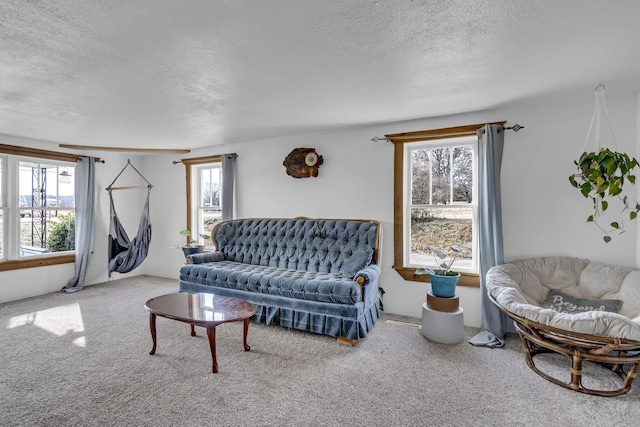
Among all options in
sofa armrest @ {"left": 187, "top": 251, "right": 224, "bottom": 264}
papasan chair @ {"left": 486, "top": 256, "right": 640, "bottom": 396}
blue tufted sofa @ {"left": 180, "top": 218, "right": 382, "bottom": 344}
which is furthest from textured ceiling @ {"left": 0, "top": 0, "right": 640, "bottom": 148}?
sofa armrest @ {"left": 187, "top": 251, "right": 224, "bottom": 264}

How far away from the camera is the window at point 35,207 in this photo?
4172 millimetres

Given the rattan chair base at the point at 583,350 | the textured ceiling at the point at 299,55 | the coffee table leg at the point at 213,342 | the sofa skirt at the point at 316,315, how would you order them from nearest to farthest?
the textured ceiling at the point at 299,55, the rattan chair base at the point at 583,350, the coffee table leg at the point at 213,342, the sofa skirt at the point at 316,315

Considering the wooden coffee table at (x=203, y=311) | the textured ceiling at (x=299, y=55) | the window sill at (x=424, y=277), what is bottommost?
the wooden coffee table at (x=203, y=311)

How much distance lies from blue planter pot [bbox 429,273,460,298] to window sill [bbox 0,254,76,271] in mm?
5227

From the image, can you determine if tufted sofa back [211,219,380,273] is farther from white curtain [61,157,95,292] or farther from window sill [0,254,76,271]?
window sill [0,254,76,271]

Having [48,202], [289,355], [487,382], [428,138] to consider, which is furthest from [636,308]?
[48,202]

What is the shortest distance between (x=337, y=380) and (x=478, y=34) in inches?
95.2

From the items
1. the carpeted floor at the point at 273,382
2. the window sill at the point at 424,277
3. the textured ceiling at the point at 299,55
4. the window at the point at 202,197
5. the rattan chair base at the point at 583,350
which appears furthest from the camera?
the window at the point at 202,197

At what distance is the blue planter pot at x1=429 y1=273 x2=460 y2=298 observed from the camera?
2.92 metres

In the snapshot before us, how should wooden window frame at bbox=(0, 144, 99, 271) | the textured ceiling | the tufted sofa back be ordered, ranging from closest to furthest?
the textured ceiling → the tufted sofa back → wooden window frame at bbox=(0, 144, 99, 271)

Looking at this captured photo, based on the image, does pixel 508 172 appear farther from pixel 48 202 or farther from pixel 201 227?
pixel 48 202

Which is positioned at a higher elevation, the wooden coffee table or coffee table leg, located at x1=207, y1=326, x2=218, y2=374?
the wooden coffee table

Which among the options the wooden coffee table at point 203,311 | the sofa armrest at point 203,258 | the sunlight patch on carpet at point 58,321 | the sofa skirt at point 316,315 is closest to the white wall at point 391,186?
the sofa armrest at point 203,258

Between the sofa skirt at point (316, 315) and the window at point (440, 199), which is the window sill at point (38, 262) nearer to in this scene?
the sofa skirt at point (316, 315)
